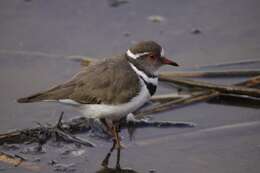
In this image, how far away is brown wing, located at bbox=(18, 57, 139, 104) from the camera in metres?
6.88

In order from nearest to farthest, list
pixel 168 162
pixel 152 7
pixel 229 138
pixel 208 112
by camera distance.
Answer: pixel 168 162
pixel 229 138
pixel 208 112
pixel 152 7

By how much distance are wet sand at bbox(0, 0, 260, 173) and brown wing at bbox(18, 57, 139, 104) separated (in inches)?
19.3

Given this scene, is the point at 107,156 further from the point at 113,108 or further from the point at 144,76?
Answer: the point at 144,76

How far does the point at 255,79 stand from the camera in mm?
7969

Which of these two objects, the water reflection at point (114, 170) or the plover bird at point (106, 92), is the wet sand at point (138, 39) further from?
the plover bird at point (106, 92)

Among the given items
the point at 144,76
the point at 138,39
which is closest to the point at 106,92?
the point at 144,76

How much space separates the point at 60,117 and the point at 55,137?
0.22 meters

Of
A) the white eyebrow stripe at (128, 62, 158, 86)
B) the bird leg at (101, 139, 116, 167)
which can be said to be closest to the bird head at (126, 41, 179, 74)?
the white eyebrow stripe at (128, 62, 158, 86)

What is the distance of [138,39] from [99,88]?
2.41 meters

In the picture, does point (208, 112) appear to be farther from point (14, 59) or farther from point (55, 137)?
point (14, 59)

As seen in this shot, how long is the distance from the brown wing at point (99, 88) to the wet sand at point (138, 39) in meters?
0.49

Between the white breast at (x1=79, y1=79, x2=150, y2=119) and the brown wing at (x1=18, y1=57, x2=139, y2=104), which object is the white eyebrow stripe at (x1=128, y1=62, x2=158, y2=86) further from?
the white breast at (x1=79, y1=79, x2=150, y2=119)

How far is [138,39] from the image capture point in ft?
30.3

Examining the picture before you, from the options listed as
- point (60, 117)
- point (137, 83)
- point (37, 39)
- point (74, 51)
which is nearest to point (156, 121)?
point (137, 83)
